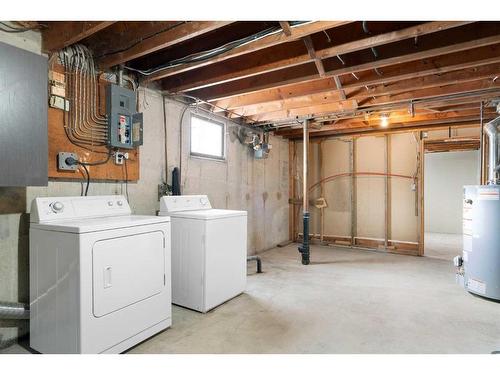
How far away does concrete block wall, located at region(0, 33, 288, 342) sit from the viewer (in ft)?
6.46

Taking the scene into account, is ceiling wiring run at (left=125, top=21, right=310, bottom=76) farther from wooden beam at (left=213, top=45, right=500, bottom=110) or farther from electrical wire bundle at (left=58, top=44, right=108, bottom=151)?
wooden beam at (left=213, top=45, right=500, bottom=110)

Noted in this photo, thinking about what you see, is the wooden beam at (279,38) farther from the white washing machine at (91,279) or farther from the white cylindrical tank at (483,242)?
the white cylindrical tank at (483,242)

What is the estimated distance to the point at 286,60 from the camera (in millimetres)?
2375

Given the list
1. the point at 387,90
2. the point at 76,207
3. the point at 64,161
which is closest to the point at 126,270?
the point at 76,207

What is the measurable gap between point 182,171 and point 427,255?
4391mm

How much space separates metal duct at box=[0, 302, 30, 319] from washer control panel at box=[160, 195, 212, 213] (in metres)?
1.29

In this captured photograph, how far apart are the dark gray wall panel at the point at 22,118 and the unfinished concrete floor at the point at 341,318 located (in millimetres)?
1243

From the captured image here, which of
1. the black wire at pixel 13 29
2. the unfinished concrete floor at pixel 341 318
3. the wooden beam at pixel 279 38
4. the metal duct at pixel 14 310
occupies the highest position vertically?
the black wire at pixel 13 29

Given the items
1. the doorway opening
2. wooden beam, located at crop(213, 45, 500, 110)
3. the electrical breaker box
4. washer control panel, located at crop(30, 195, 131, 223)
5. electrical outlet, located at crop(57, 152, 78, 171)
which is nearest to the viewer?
washer control panel, located at crop(30, 195, 131, 223)

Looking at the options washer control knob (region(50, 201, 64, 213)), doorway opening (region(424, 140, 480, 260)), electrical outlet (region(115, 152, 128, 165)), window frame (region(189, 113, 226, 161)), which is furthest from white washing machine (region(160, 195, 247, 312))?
doorway opening (region(424, 140, 480, 260))

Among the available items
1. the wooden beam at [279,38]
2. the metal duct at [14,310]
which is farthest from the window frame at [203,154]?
the metal duct at [14,310]

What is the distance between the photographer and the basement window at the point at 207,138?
11.9 ft

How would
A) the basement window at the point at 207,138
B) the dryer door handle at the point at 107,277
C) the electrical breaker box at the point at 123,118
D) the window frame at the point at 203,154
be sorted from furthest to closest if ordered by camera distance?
the basement window at the point at 207,138, the window frame at the point at 203,154, the electrical breaker box at the point at 123,118, the dryer door handle at the point at 107,277

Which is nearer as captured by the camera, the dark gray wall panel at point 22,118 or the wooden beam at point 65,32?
the dark gray wall panel at point 22,118
